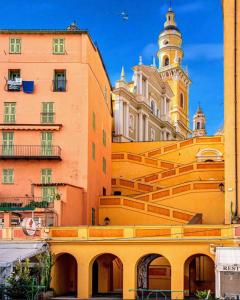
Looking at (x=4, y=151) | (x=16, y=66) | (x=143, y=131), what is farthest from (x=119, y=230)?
(x=143, y=131)

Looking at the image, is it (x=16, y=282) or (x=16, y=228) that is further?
(x=16, y=228)

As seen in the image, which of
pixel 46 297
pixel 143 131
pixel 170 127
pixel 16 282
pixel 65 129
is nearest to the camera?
pixel 16 282

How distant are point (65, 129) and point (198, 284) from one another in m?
12.9

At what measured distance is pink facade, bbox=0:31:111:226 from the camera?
42219 millimetres

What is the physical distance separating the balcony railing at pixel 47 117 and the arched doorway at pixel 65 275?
920 centimetres

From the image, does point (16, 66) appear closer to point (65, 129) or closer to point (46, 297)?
point (65, 129)

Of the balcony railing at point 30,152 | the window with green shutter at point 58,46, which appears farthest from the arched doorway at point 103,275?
the window with green shutter at point 58,46

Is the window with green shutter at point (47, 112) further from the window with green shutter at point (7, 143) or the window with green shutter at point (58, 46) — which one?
the window with green shutter at point (58, 46)

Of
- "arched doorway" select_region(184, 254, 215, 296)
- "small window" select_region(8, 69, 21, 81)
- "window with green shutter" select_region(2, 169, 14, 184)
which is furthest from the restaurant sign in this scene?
"small window" select_region(8, 69, 21, 81)

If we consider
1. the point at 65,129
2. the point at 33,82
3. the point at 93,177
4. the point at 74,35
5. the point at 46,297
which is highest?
the point at 74,35

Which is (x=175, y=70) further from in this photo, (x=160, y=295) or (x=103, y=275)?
(x=160, y=295)

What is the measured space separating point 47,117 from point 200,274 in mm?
14031

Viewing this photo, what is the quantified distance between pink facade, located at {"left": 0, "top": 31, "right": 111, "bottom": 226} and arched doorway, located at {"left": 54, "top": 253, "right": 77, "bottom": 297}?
3279 mm

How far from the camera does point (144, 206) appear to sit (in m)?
43.8
